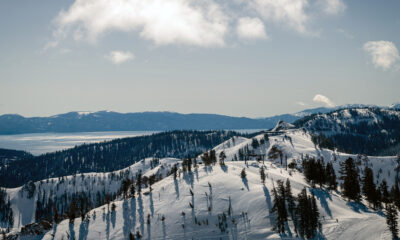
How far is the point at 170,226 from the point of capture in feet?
258

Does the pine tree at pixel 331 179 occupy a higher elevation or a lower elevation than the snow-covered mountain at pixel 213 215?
higher

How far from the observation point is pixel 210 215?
262 ft

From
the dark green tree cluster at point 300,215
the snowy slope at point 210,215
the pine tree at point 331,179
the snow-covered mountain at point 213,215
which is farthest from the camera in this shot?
the pine tree at point 331,179

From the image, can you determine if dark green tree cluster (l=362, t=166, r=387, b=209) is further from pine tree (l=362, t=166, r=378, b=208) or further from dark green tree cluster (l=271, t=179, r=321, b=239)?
dark green tree cluster (l=271, t=179, r=321, b=239)

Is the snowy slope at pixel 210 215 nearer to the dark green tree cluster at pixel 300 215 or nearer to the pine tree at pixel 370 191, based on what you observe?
the dark green tree cluster at pixel 300 215

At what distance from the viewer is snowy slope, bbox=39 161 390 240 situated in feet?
224

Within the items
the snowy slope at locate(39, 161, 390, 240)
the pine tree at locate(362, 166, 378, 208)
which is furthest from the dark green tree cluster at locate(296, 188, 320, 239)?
the pine tree at locate(362, 166, 378, 208)

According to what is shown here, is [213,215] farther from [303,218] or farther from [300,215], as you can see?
[303,218]

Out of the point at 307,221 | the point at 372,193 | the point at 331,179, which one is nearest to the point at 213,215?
the point at 307,221

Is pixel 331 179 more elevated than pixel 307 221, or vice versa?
pixel 331 179

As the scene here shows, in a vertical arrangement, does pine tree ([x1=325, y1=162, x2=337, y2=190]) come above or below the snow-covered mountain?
above

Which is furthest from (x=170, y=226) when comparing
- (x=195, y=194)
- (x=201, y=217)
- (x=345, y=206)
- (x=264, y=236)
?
(x=345, y=206)

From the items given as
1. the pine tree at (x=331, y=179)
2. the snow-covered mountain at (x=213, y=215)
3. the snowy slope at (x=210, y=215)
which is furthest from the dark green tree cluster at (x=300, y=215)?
the pine tree at (x=331, y=179)

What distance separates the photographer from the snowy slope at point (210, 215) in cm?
6819
